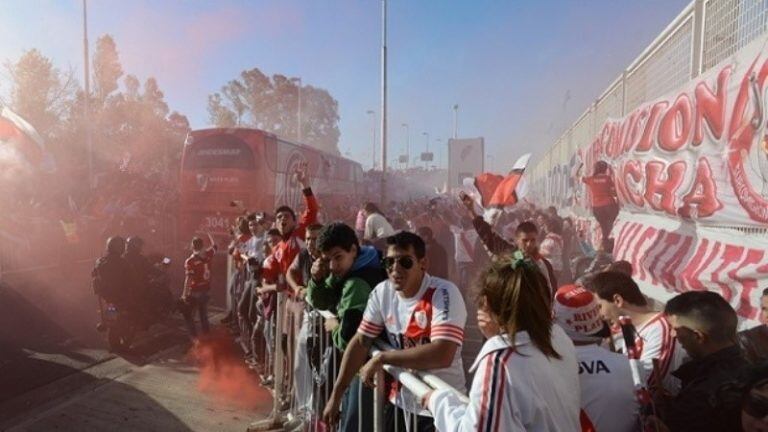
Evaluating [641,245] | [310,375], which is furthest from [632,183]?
[310,375]

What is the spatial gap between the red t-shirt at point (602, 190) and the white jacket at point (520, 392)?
7.62m

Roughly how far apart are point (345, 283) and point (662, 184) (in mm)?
4315

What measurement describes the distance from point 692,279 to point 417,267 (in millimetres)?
3342

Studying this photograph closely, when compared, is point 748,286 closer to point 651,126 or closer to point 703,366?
point 703,366

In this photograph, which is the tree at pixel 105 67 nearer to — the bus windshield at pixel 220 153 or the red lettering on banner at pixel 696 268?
the bus windshield at pixel 220 153

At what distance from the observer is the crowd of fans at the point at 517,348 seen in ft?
5.86

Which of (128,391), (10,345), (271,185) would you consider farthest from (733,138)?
(271,185)

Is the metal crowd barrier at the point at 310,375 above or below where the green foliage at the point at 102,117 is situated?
below

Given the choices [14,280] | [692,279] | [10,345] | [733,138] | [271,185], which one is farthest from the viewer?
[271,185]

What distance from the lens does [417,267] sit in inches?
116

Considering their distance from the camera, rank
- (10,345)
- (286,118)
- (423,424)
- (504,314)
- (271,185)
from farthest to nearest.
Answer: (286,118) → (271,185) → (10,345) → (423,424) → (504,314)

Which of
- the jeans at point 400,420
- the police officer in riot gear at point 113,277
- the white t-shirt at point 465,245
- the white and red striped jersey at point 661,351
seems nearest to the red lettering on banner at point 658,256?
the white and red striped jersey at point 661,351

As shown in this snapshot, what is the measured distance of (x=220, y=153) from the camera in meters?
15.3

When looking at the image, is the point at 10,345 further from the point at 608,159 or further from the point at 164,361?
the point at 608,159
